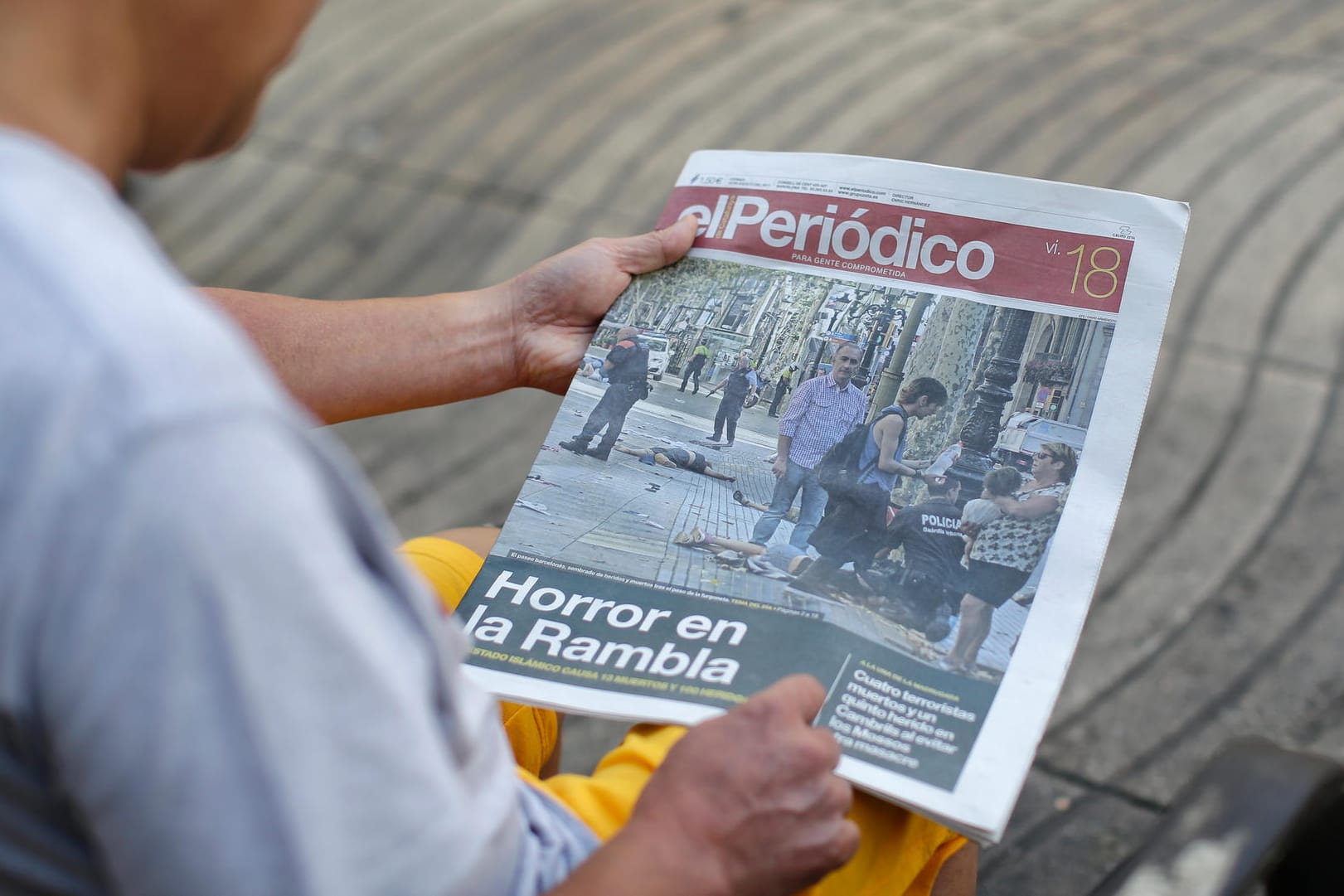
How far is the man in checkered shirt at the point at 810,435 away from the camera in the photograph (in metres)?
0.90

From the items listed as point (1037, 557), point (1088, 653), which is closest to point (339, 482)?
point (1037, 557)

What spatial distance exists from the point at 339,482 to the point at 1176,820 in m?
0.59

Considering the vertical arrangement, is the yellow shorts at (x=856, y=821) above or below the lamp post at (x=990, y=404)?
below

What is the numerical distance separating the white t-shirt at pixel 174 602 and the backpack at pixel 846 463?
1.66 ft

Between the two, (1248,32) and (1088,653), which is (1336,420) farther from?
(1248,32)

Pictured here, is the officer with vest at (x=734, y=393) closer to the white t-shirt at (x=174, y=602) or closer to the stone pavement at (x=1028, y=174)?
the white t-shirt at (x=174, y=602)

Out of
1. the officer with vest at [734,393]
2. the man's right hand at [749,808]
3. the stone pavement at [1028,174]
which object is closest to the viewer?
the man's right hand at [749,808]

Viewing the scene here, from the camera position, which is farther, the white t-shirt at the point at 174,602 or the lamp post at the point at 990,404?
the lamp post at the point at 990,404

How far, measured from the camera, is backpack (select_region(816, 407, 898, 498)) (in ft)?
2.97

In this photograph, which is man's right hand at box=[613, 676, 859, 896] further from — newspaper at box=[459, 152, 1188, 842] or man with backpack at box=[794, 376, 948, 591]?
man with backpack at box=[794, 376, 948, 591]

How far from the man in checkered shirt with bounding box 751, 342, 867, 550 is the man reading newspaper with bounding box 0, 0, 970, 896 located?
388 millimetres

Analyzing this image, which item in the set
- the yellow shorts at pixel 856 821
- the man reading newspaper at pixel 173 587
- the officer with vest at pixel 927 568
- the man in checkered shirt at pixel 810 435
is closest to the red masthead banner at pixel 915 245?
the man in checkered shirt at pixel 810 435

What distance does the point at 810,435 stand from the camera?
952 mm

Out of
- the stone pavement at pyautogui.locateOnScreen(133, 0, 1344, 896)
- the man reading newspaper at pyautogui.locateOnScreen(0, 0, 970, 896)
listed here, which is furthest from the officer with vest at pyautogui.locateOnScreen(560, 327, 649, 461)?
the stone pavement at pyautogui.locateOnScreen(133, 0, 1344, 896)
